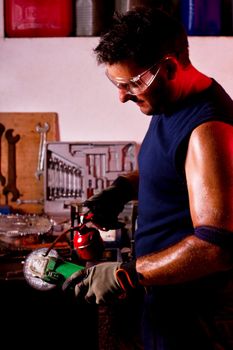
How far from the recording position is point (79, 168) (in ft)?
8.21

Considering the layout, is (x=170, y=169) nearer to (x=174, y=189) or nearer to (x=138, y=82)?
(x=174, y=189)

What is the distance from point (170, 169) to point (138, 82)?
237mm

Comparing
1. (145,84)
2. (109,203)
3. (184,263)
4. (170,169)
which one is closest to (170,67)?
(145,84)

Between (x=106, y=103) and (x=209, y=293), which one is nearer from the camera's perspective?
(x=209, y=293)

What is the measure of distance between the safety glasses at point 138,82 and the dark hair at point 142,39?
0.02 metres

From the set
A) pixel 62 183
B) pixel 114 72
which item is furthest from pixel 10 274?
pixel 114 72

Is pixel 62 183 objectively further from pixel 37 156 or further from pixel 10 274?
pixel 10 274

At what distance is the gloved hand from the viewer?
110 cm

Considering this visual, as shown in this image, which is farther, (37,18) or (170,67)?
(37,18)

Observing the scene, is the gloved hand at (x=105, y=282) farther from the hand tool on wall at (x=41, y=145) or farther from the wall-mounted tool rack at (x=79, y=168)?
the hand tool on wall at (x=41, y=145)

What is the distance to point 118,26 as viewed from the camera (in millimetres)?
1075

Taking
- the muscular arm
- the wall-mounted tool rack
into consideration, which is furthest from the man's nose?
the wall-mounted tool rack

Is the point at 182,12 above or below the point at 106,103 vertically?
above

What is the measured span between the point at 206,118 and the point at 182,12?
175cm
